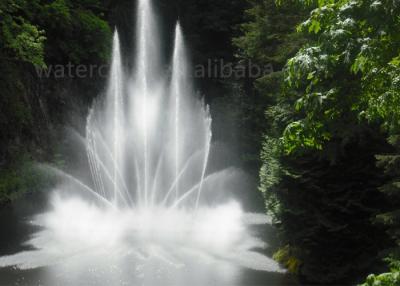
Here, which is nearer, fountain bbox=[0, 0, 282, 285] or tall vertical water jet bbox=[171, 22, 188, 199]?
fountain bbox=[0, 0, 282, 285]

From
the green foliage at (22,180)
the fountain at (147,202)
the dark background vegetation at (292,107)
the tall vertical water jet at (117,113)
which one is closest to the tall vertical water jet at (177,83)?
the fountain at (147,202)

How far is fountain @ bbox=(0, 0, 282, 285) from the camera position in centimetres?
1189

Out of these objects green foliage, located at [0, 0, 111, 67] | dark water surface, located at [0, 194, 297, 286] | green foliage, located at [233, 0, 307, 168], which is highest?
green foliage, located at [0, 0, 111, 67]

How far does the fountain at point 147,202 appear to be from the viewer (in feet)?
39.0

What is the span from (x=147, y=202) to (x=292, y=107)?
938 centimetres

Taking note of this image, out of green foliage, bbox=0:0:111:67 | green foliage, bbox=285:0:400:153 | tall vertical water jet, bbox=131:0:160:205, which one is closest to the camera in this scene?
green foliage, bbox=285:0:400:153

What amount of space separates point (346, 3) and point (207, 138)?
67.7 feet

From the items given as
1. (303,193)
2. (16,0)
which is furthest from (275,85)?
(16,0)

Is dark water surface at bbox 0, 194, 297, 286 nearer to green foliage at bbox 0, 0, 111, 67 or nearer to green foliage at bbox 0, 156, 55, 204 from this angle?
green foliage at bbox 0, 156, 55, 204

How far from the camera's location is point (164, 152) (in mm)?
25766

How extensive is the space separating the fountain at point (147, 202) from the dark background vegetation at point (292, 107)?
4.32 feet

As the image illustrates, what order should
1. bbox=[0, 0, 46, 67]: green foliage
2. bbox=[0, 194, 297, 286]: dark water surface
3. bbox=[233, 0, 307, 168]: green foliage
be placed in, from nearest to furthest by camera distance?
1. bbox=[0, 194, 297, 286]: dark water surface
2. bbox=[233, 0, 307, 168]: green foliage
3. bbox=[0, 0, 46, 67]: green foliage

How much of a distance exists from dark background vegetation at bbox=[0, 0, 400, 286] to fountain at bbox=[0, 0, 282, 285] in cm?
132

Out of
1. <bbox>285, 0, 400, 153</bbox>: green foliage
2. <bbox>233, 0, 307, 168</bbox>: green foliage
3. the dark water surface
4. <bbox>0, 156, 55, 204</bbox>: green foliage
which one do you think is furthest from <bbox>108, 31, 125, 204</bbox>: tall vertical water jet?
<bbox>285, 0, 400, 153</bbox>: green foliage
